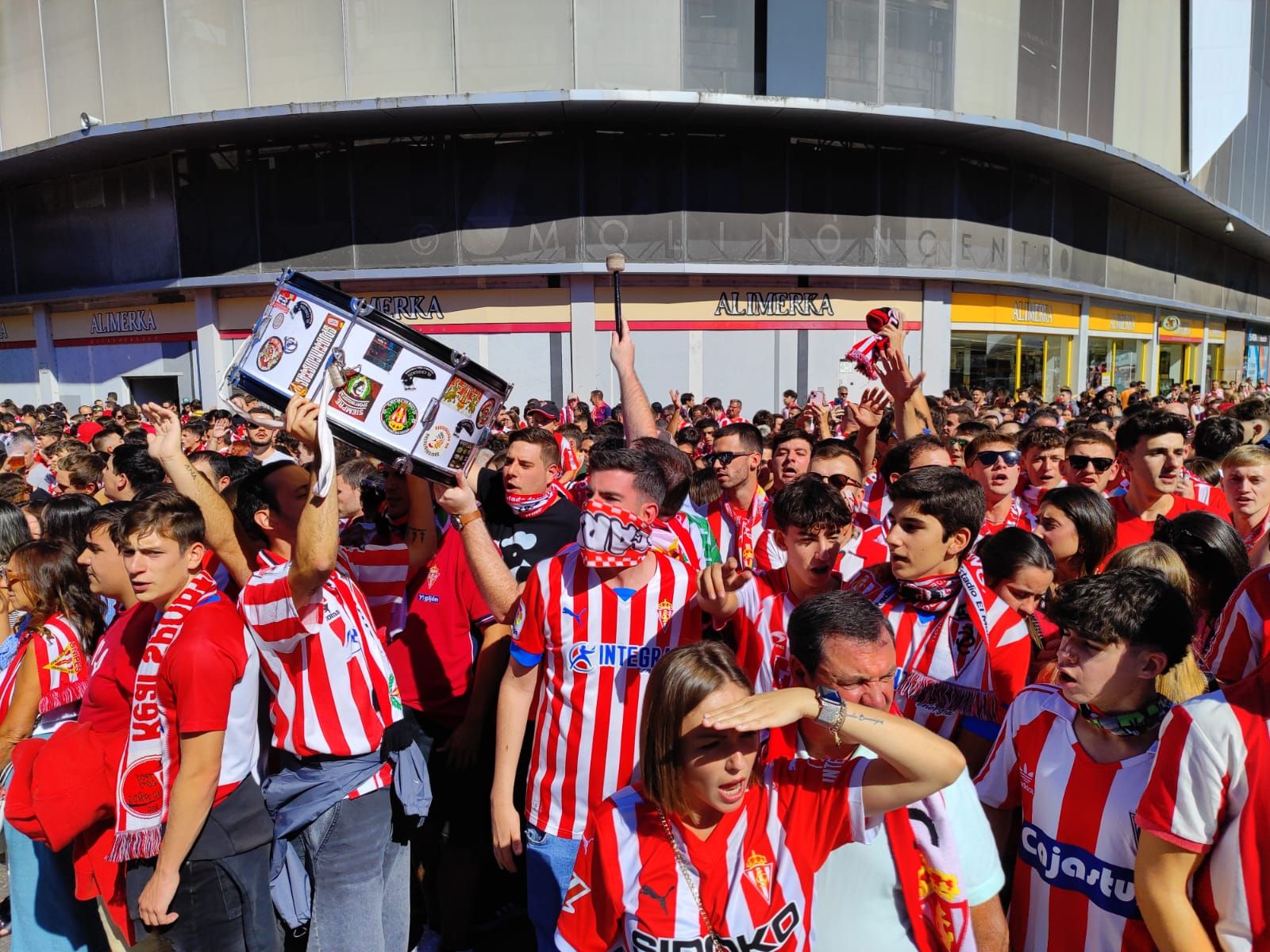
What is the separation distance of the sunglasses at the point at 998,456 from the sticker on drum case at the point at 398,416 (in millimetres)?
3415

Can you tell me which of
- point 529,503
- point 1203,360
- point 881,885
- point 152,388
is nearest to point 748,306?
point 529,503

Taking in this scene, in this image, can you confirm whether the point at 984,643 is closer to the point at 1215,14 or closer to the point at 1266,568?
the point at 1266,568

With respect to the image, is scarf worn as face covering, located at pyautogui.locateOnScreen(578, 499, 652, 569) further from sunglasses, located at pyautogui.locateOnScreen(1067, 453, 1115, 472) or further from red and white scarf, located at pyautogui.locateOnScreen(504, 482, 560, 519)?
sunglasses, located at pyautogui.locateOnScreen(1067, 453, 1115, 472)

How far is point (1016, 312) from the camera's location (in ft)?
70.1

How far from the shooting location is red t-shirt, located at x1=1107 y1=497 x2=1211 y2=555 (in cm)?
469

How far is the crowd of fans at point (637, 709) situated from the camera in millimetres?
1937

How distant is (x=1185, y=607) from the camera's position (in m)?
2.22

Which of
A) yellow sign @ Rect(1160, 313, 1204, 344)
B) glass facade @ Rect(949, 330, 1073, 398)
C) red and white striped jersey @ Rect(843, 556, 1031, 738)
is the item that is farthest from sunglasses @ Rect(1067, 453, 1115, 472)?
yellow sign @ Rect(1160, 313, 1204, 344)

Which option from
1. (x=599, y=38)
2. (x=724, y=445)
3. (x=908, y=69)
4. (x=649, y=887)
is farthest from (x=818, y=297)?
(x=649, y=887)

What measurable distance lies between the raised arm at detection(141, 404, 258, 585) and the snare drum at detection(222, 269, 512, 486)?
0.55 m

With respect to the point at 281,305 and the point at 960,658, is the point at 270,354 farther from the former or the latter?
the point at 960,658

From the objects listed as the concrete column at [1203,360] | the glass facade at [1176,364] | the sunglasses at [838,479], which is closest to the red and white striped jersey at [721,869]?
the sunglasses at [838,479]

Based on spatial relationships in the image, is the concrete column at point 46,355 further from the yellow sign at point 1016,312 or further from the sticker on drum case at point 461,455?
the sticker on drum case at point 461,455

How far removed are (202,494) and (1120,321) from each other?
29.0 meters
